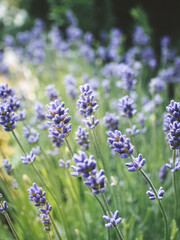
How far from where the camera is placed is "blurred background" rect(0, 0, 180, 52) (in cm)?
468

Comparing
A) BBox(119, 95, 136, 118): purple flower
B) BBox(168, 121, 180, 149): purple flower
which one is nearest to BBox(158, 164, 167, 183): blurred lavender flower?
BBox(119, 95, 136, 118): purple flower

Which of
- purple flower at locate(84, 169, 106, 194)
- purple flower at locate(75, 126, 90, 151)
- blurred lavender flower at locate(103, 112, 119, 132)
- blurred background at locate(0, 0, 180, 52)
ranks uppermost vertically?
blurred background at locate(0, 0, 180, 52)

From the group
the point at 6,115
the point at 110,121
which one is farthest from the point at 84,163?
the point at 110,121

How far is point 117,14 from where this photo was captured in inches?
219

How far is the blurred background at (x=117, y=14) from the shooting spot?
15.4 feet

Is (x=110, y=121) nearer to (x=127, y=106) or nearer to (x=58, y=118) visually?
(x=127, y=106)

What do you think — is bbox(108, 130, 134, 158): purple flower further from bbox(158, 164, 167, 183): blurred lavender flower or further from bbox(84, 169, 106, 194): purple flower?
bbox(158, 164, 167, 183): blurred lavender flower

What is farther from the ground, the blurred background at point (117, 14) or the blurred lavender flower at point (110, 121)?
the blurred background at point (117, 14)

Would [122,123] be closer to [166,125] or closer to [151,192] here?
[166,125]

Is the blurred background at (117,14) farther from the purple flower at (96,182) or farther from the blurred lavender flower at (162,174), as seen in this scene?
the purple flower at (96,182)

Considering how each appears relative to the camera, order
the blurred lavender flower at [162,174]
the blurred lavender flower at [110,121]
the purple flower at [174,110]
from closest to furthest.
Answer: the purple flower at [174,110] < the blurred lavender flower at [110,121] < the blurred lavender flower at [162,174]

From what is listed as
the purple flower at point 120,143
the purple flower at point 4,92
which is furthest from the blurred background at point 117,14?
the purple flower at point 120,143

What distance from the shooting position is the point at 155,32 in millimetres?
4969

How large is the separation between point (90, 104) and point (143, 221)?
1161 mm
